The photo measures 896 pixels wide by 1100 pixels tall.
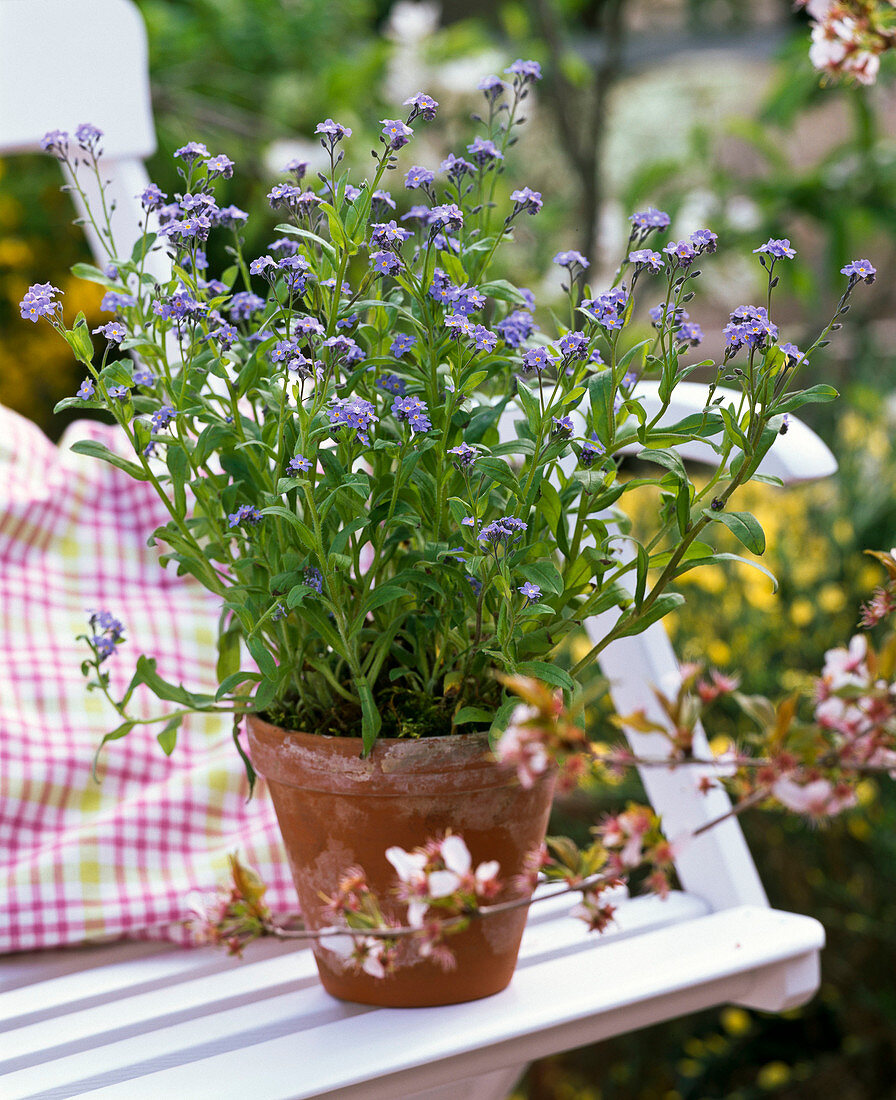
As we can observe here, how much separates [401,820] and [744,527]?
Result: 221mm

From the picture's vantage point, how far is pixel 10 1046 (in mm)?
629

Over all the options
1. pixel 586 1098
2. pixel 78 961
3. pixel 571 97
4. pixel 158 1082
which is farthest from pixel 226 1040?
pixel 571 97

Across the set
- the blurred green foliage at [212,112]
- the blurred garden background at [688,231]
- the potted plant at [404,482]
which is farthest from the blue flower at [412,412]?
the blurred green foliage at [212,112]

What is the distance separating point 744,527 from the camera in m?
0.54

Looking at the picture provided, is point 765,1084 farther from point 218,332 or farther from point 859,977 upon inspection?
point 218,332

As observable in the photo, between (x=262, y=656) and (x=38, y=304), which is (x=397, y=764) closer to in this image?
(x=262, y=656)

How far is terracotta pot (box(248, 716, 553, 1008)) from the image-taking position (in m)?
0.59

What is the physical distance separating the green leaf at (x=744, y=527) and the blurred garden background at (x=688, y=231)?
0.39 metres

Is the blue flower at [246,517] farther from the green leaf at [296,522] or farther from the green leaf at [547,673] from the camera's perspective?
the green leaf at [547,673]

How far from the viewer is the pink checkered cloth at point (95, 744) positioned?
77cm

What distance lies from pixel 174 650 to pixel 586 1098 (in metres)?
0.96

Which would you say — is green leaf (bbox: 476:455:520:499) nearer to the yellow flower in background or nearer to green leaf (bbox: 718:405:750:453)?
green leaf (bbox: 718:405:750:453)

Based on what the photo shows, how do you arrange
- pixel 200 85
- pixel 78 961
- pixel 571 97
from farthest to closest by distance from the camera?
pixel 200 85, pixel 571 97, pixel 78 961

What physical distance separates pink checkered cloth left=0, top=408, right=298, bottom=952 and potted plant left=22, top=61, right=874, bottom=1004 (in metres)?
0.19
